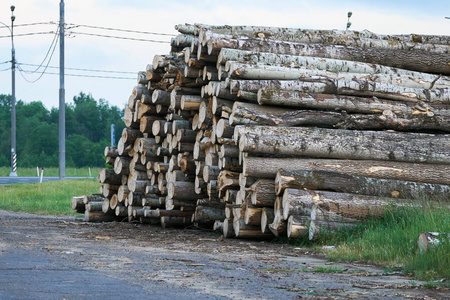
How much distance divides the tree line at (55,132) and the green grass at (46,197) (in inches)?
1267

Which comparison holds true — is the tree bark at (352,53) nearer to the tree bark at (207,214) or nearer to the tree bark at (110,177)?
the tree bark at (207,214)

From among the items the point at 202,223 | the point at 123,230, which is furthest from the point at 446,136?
the point at 123,230

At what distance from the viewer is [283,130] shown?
10492 mm

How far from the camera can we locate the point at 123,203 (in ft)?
48.2

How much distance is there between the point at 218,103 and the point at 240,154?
122 cm

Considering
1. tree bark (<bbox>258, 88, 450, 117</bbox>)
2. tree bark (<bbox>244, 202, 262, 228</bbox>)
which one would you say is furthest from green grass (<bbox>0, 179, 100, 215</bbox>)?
tree bark (<bbox>258, 88, 450, 117</bbox>)

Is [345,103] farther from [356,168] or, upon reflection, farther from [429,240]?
[429,240]

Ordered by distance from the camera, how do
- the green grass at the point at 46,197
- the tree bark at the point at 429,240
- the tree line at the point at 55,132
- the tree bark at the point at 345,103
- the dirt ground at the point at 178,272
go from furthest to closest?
the tree line at the point at 55,132 < the green grass at the point at 46,197 < the tree bark at the point at 345,103 < the tree bark at the point at 429,240 < the dirt ground at the point at 178,272

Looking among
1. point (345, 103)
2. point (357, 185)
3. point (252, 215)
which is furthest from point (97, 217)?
point (357, 185)

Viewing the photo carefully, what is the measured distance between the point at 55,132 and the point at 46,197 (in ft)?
155

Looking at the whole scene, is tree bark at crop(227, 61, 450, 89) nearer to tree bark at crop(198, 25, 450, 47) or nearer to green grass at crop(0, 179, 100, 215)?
tree bark at crop(198, 25, 450, 47)

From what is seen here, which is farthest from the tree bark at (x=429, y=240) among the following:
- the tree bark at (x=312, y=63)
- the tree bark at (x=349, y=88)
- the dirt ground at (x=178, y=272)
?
the tree bark at (x=312, y=63)

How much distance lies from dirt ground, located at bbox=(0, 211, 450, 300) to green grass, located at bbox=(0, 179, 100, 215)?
7.44m

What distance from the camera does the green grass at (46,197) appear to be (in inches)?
698
